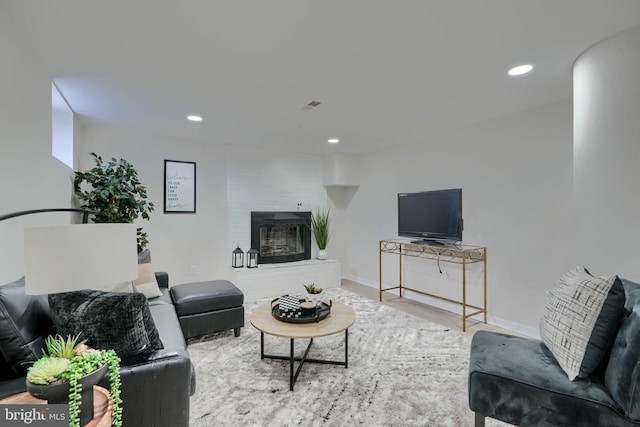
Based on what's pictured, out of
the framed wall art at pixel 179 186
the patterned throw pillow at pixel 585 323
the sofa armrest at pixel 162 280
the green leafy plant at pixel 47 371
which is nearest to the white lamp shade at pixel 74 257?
the green leafy plant at pixel 47 371

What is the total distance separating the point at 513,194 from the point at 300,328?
8.84ft

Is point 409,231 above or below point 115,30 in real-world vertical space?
below

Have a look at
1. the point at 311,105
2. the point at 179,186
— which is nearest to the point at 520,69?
the point at 311,105

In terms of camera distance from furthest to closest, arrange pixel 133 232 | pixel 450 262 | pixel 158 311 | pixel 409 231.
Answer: pixel 409 231, pixel 450 262, pixel 158 311, pixel 133 232

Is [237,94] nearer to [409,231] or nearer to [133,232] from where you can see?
[133,232]

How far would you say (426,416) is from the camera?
188 centimetres

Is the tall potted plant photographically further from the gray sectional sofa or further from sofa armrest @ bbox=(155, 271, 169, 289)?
the gray sectional sofa

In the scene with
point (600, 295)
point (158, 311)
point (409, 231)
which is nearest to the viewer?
point (600, 295)

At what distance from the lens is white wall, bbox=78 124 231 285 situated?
3.93 meters

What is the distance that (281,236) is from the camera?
5227mm

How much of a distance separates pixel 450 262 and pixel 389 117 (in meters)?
1.97

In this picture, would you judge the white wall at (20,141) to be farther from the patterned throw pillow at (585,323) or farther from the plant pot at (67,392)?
the patterned throw pillow at (585,323)

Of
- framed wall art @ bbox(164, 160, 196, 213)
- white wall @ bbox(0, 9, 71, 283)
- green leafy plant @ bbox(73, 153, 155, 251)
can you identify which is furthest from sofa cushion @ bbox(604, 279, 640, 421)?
framed wall art @ bbox(164, 160, 196, 213)

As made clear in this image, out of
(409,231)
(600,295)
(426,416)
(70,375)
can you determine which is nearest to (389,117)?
(409,231)
